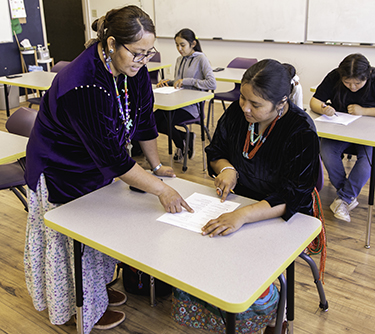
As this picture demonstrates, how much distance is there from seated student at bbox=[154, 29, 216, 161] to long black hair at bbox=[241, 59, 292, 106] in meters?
2.12

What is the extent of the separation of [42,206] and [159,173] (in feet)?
1.72

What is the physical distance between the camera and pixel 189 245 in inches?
49.4

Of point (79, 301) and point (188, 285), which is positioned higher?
point (188, 285)

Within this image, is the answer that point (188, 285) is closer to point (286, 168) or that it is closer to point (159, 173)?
point (286, 168)

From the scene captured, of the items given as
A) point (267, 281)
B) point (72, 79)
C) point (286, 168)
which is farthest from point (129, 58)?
point (267, 281)

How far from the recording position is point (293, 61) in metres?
5.49

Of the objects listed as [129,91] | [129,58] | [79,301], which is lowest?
[79,301]

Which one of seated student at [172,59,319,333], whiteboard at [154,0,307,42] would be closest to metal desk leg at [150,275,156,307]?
seated student at [172,59,319,333]

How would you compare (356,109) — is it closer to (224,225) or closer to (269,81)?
(269,81)

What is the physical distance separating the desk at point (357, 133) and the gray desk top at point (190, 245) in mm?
1139

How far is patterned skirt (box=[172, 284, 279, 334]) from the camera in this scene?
153 centimetres

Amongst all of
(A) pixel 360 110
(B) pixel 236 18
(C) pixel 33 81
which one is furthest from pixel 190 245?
(B) pixel 236 18

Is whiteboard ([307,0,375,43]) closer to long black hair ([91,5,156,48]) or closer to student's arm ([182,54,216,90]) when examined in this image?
student's arm ([182,54,216,90])

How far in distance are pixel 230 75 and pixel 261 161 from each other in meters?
2.95
